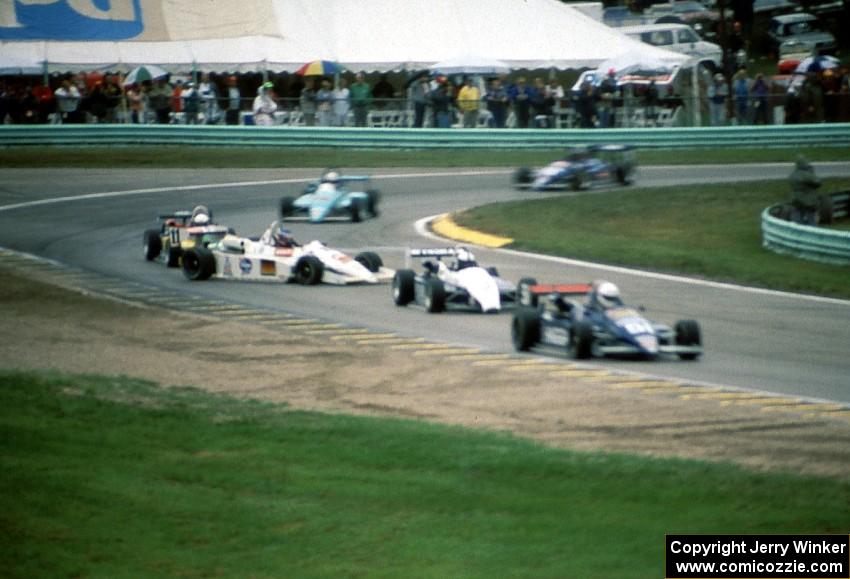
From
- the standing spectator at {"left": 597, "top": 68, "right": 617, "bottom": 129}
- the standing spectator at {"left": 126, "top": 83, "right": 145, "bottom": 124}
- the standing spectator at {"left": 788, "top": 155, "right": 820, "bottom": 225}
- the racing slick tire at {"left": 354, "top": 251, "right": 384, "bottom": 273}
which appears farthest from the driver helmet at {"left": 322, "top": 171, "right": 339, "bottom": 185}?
the standing spectator at {"left": 126, "top": 83, "right": 145, "bottom": 124}

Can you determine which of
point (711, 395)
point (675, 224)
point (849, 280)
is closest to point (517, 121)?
point (675, 224)

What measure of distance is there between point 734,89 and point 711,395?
96.1 ft

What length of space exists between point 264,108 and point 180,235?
60.7 ft

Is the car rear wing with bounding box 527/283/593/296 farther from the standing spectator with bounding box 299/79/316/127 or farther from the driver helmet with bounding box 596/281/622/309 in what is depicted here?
the standing spectator with bounding box 299/79/316/127

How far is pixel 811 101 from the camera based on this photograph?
127 ft

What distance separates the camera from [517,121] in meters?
39.1

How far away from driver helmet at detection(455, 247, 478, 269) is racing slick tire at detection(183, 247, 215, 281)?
413 centimetres

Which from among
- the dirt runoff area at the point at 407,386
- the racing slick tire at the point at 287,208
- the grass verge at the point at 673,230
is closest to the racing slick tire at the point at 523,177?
the grass verge at the point at 673,230

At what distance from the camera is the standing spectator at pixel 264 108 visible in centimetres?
3953

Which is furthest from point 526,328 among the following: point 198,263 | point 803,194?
point 803,194

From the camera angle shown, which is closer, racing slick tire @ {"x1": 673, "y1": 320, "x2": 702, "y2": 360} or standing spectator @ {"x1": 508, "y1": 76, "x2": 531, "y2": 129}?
racing slick tire @ {"x1": 673, "y1": 320, "x2": 702, "y2": 360}

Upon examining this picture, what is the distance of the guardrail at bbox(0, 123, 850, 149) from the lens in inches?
1485

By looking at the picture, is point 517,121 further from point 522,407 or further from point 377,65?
point 522,407

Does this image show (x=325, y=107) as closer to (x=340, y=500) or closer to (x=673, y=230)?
(x=673, y=230)
